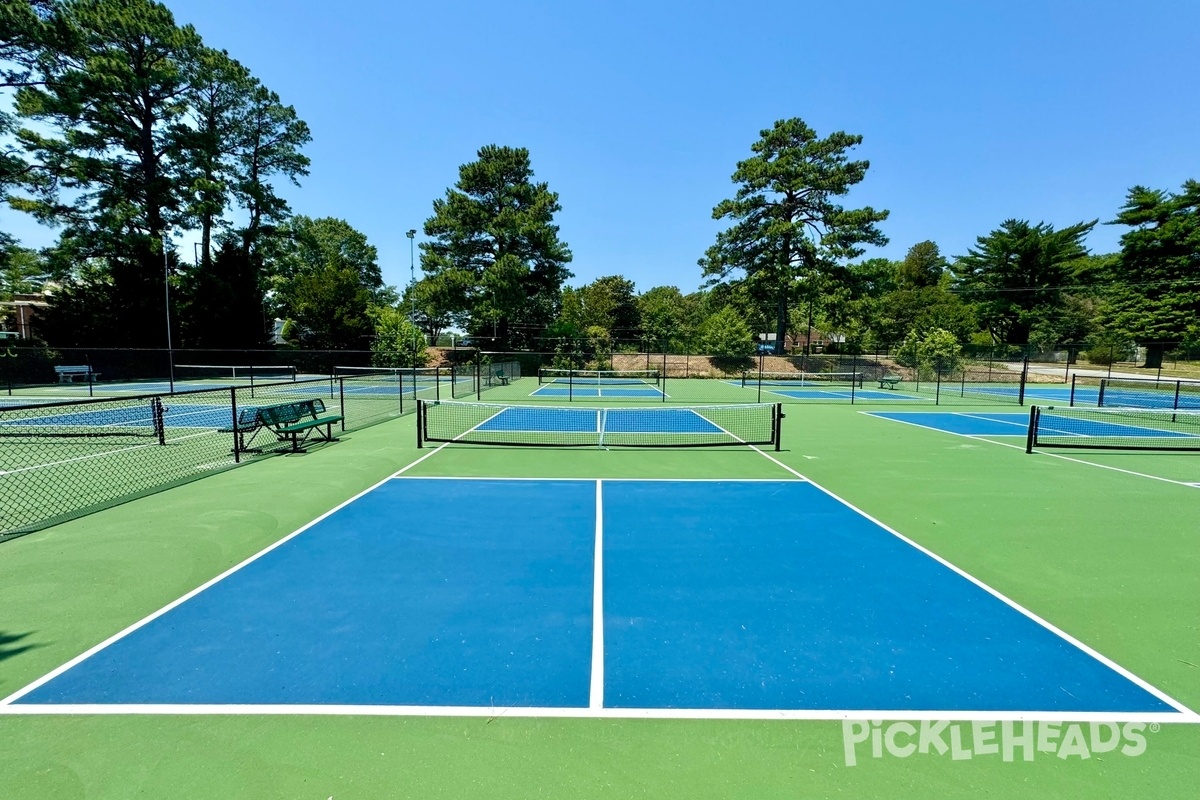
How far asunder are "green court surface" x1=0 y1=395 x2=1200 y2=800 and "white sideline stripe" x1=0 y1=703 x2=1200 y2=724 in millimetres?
54

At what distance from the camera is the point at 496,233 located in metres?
43.9

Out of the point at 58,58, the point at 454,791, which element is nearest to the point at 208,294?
the point at 58,58

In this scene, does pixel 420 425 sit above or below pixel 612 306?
below

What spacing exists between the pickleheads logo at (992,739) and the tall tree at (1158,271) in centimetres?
5484

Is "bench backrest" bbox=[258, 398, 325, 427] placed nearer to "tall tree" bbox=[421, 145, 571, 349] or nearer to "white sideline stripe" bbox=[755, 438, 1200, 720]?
"white sideline stripe" bbox=[755, 438, 1200, 720]

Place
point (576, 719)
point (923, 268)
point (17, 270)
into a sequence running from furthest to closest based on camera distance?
point (923, 268), point (17, 270), point (576, 719)

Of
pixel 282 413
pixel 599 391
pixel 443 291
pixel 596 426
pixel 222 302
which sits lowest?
pixel 596 426

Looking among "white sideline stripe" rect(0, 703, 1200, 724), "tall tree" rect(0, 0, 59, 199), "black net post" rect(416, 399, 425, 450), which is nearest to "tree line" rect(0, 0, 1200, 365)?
"tall tree" rect(0, 0, 59, 199)

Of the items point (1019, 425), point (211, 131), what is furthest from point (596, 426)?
point (211, 131)

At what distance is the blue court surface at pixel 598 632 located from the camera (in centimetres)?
342

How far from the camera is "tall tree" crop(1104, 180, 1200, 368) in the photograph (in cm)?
4106

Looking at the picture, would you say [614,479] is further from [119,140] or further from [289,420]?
[119,140]

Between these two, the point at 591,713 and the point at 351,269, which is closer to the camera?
the point at 591,713

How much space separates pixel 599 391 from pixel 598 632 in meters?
24.8
